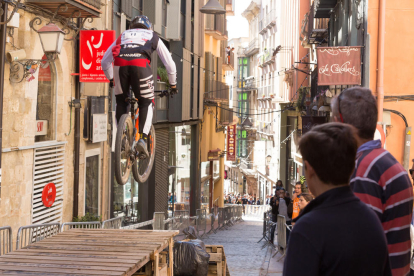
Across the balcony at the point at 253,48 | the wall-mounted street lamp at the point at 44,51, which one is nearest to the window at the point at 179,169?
the wall-mounted street lamp at the point at 44,51

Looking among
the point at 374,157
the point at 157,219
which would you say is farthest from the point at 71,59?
the point at 374,157

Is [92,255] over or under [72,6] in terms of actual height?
under

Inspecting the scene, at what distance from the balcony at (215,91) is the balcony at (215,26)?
317 centimetres

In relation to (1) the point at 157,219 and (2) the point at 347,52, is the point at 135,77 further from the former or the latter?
A: (2) the point at 347,52

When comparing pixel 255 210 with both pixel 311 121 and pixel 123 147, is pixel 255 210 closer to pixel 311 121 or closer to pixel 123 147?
pixel 311 121

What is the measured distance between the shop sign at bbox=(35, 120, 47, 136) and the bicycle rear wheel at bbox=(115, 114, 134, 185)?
411 cm

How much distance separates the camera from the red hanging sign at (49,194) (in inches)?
477

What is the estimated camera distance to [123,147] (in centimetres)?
823

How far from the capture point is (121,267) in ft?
19.6

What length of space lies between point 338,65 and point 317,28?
14581 millimetres

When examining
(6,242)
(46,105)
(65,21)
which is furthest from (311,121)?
(6,242)

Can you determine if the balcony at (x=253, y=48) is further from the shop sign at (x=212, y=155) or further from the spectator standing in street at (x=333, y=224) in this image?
the spectator standing in street at (x=333, y=224)

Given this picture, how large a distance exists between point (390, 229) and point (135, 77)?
212 inches

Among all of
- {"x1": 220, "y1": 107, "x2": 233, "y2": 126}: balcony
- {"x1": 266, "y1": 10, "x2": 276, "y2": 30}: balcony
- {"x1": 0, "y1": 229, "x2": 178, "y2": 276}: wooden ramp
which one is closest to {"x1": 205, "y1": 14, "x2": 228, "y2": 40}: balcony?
{"x1": 220, "y1": 107, "x2": 233, "y2": 126}: balcony
